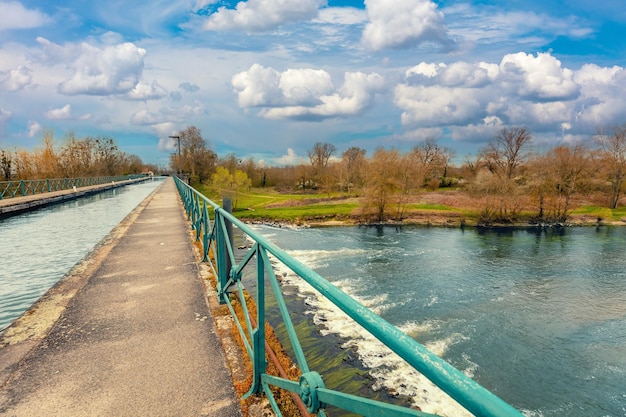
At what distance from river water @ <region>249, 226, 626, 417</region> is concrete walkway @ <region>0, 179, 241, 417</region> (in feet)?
26.8

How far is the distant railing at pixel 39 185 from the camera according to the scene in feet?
78.6

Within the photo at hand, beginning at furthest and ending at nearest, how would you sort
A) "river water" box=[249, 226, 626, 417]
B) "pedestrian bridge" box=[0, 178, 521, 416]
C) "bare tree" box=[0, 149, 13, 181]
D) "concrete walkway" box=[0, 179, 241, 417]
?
1. "bare tree" box=[0, 149, 13, 181]
2. "river water" box=[249, 226, 626, 417]
3. "concrete walkway" box=[0, 179, 241, 417]
4. "pedestrian bridge" box=[0, 178, 521, 416]

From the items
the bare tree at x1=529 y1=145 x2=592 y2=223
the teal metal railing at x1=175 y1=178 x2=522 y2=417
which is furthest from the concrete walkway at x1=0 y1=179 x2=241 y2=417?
the bare tree at x1=529 y1=145 x2=592 y2=223

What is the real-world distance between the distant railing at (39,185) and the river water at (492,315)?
59.8ft

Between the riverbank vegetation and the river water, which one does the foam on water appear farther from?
the riverbank vegetation

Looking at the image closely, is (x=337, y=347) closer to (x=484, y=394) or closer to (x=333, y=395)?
(x=333, y=395)

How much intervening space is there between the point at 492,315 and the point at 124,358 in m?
17.2

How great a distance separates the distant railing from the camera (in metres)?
24.0

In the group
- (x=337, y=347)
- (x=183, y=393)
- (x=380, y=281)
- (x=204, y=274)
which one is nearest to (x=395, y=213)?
(x=380, y=281)

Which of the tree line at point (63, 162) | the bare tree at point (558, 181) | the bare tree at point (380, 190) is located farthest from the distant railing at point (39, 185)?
the bare tree at point (558, 181)

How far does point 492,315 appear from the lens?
16.9 metres

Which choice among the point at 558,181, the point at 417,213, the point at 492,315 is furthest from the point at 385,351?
the point at 558,181

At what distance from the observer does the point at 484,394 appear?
0.91 m

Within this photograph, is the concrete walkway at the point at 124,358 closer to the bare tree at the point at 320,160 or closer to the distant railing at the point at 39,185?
the distant railing at the point at 39,185
